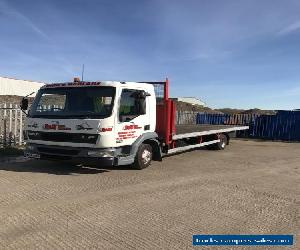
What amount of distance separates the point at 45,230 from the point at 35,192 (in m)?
2.05

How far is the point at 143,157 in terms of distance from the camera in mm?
9281

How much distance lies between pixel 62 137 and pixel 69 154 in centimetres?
41

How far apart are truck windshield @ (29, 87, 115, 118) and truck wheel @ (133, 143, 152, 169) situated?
1.45m

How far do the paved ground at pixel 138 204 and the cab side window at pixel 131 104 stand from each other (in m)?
1.36

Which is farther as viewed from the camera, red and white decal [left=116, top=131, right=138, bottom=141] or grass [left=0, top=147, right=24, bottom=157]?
grass [left=0, top=147, right=24, bottom=157]

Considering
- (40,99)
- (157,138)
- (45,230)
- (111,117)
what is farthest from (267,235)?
(40,99)

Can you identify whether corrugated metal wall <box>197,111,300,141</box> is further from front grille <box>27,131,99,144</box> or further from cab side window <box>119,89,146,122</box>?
front grille <box>27,131,99,144</box>

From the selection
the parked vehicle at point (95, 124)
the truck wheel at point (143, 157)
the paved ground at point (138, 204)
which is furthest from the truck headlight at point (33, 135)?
the truck wheel at point (143, 157)

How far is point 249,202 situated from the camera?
21.9ft

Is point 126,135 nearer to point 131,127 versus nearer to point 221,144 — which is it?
point 131,127

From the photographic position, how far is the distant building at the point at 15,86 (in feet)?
148

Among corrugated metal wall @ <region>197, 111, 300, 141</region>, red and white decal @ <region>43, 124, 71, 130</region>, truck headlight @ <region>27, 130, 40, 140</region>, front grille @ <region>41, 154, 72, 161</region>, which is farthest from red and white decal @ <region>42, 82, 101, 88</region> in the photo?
corrugated metal wall @ <region>197, 111, 300, 141</region>

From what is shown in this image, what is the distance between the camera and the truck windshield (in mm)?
8336

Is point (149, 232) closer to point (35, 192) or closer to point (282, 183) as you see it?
point (35, 192)
